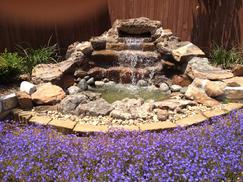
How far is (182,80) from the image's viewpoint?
591 centimetres

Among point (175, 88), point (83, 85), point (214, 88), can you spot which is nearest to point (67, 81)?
point (83, 85)

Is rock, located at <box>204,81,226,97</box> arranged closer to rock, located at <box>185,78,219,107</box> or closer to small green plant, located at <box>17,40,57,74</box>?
rock, located at <box>185,78,219,107</box>

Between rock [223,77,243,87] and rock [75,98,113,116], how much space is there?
1.79m

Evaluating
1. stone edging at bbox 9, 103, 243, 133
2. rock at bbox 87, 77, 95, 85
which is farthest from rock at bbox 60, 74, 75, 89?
stone edging at bbox 9, 103, 243, 133

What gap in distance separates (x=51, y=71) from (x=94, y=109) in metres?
1.45

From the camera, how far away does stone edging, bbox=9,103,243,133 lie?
3936 mm

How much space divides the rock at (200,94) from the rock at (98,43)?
2109 millimetres

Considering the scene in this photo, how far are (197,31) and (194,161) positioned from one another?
484 centimetres

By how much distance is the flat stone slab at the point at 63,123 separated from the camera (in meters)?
4.01

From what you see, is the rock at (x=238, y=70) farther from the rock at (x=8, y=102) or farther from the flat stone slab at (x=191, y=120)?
the rock at (x=8, y=102)

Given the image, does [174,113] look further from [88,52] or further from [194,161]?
[88,52]

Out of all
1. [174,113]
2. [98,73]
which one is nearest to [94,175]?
[174,113]

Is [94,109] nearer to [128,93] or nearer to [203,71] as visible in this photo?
[128,93]

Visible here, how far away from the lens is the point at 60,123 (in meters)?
4.07
